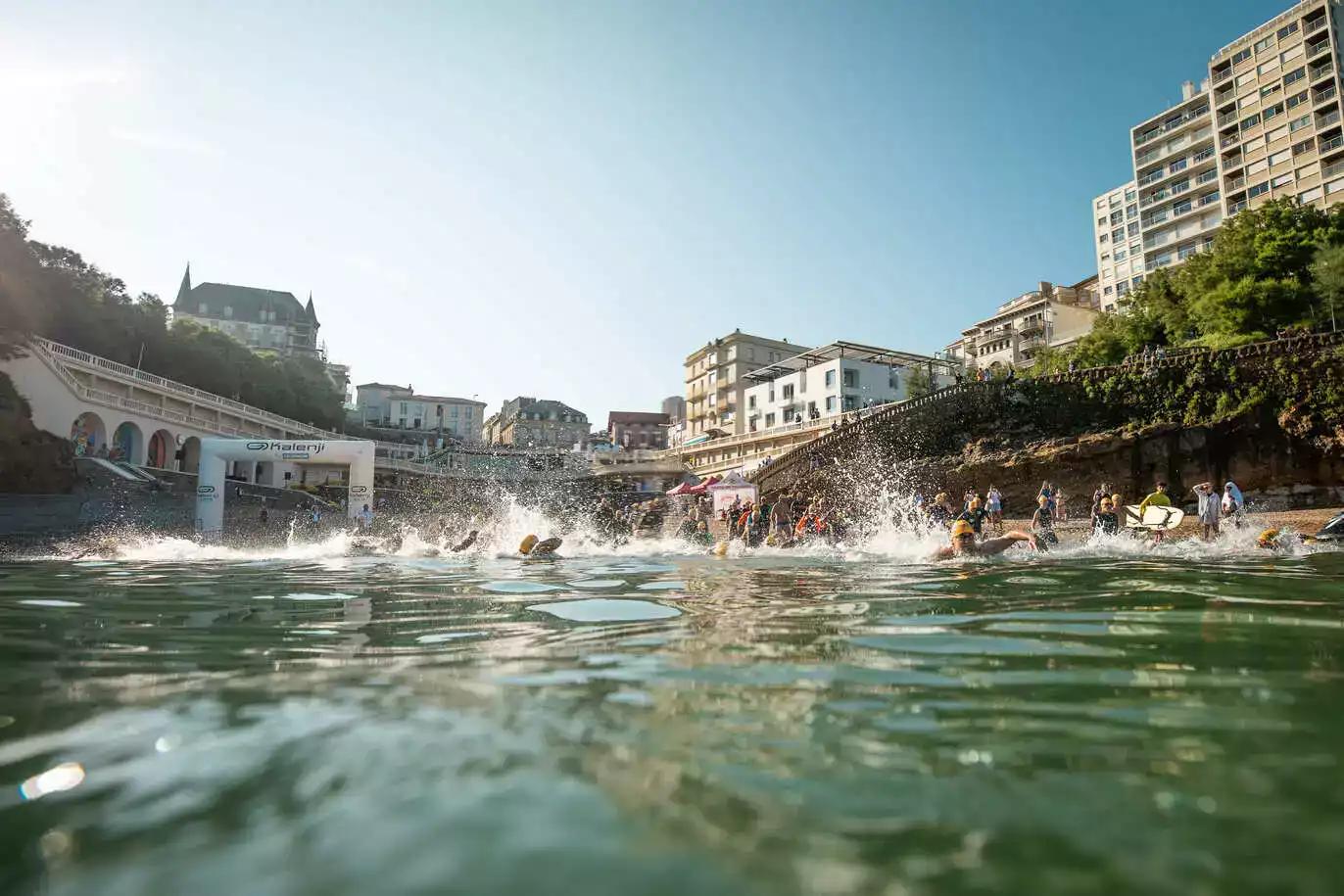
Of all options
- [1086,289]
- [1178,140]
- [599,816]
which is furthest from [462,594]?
[1086,289]

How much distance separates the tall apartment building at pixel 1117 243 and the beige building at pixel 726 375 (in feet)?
112

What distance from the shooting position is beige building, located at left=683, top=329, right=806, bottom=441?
255ft

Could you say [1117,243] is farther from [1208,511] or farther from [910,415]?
[1208,511]

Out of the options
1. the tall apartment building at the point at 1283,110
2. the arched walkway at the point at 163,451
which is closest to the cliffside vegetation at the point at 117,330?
the arched walkway at the point at 163,451

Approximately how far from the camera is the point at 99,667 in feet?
13.1

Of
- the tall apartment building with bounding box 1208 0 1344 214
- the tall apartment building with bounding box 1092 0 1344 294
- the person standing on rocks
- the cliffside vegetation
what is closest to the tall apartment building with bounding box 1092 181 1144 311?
the tall apartment building with bounding box 1092 0 1344 294

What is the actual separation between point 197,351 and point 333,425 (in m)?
19.5

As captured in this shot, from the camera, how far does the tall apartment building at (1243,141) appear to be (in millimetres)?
52156

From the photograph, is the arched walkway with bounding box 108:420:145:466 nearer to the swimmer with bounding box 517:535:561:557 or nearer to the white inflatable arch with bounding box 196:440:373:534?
the white inflatable arch with bounding box 196:440:373:534

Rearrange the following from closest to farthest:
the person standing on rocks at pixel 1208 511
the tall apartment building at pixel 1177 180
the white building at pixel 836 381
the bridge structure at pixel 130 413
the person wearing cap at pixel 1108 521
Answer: the person standing on rocks at pixel 1208 511
the person wearing cap at pixel 1108 521
the bridge structure at pixel 130 413
the white building at pixel 836 381
the tall apartment building at pixel 1177 180

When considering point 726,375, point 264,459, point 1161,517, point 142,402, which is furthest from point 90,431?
point 726,375

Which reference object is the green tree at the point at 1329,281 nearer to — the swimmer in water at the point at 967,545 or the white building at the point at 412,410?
the swimmer in water at the point at 967,545

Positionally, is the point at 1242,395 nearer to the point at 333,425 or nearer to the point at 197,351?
the point at 197,351

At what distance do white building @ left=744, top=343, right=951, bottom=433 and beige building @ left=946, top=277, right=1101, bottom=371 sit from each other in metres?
8.13
